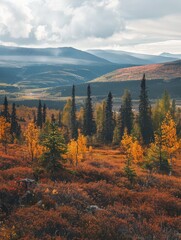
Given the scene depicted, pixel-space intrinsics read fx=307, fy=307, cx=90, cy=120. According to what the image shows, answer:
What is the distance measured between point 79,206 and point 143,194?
6021 millimetres

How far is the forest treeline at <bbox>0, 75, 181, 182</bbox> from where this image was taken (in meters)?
47.9

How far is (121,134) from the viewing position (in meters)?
96.1

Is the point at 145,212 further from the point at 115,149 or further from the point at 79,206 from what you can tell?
the point at 115,149

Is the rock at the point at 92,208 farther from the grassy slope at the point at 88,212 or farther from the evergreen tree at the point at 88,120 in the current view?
the evergreen tree at the point at 88,120

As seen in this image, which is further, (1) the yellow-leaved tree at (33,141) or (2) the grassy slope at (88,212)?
(1) the yellow-leaved tree at (33,141)

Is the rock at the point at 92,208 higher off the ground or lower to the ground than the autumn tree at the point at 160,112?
lower

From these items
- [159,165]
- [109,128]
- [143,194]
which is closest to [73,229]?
[143,194]

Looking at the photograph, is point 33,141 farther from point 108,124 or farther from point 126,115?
point 108,124

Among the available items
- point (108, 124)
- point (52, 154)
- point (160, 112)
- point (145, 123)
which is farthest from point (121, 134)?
point (52, 154)

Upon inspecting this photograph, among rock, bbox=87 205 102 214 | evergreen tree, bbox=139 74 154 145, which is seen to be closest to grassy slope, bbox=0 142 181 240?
rock, bbox=87 205 102 214

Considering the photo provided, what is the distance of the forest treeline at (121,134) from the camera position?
4788 cm

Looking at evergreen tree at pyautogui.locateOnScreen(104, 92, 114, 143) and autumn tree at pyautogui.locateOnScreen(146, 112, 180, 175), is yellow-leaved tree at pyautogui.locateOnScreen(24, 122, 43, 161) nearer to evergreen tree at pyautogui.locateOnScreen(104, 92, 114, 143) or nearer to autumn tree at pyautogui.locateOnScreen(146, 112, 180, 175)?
autumn tree at pyautogui.locateOnScreen(146, 112, 180, 175)

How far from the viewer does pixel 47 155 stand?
25781mm

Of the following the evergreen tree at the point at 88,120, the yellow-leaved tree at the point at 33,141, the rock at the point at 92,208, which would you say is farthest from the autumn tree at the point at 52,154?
the evergreen tree at the point at 88,120
